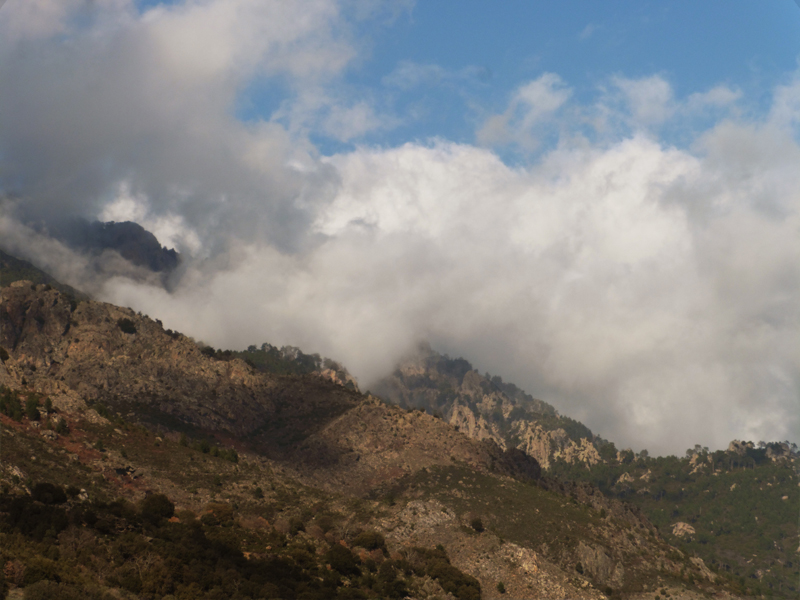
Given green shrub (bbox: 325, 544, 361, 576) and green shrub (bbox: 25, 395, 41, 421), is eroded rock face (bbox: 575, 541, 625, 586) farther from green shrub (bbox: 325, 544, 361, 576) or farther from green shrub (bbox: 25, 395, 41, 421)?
green shrub (bbox: 25, 395, 41, 421)

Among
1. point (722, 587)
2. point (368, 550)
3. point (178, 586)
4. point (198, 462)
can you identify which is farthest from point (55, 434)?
point (722, 587)

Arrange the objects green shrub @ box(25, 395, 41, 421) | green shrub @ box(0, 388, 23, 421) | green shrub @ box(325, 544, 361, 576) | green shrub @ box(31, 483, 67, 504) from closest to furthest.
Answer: green shrub @ box(31, 483, 67, 504), green shrub @ box(325, 544, 361, 576), green shrub @ box(0, 388, 23, 421), green shrub @ box(25, 395, 41, 421)

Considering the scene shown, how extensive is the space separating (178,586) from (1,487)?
35.5 metres

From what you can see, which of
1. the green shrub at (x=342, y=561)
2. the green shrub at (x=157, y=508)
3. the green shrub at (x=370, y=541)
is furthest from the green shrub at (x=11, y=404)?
the green shrub at (x=342, y=561)

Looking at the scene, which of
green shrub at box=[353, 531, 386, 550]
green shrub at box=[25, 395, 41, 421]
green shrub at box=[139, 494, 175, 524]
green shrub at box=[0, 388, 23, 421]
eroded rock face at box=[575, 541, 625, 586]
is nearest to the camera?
green shrub at box=[139, 494, 175, 524]

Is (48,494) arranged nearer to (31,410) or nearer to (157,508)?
(157,508)

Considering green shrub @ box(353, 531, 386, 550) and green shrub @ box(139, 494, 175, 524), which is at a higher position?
green shrub @ box(353, 531, 386, 550)

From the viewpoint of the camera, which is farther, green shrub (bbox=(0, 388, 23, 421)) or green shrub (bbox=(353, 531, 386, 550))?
green shrub (bbox=(0, 388, 23, 421))

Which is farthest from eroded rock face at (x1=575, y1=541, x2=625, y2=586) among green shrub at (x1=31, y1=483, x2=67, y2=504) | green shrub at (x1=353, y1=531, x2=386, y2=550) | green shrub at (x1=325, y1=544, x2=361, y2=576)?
green shrub at (x1=31, y1=483, x2=67, y2=504)

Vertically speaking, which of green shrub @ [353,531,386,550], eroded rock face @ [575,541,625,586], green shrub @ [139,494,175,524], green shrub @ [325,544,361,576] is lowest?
green shrub @ [139,494,175,524]

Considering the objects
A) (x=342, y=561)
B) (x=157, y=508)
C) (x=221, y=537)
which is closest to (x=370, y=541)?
(x=342, y=561)

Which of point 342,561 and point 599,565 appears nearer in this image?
point 342,561

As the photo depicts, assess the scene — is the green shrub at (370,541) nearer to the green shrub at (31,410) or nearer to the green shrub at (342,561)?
the green shrub at (342,561)

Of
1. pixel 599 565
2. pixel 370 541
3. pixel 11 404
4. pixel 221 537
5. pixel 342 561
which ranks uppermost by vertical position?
pixel 599 565
